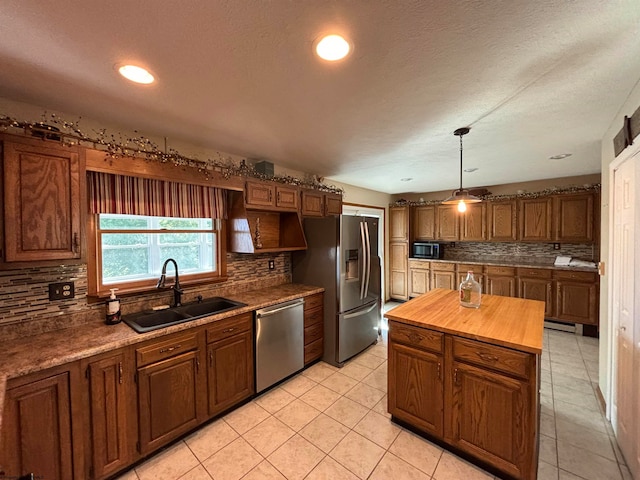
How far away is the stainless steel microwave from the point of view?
533 centimetres

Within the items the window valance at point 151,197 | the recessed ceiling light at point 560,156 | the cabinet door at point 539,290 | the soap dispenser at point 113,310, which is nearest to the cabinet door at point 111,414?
the soap dispenser at point 113,310

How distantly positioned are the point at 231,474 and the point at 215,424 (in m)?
0.54

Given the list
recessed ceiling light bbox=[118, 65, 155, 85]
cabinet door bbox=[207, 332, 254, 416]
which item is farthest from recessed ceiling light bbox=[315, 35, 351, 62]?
cabinet door bbox=[207, 332, 254, 416]

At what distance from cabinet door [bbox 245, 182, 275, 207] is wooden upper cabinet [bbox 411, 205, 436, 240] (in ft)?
12.4

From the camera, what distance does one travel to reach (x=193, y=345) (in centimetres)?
200

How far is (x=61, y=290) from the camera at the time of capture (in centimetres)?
183

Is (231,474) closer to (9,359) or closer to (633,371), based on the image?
(9,359)

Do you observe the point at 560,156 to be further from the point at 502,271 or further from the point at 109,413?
the point at 109,413

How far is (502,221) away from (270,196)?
417cm

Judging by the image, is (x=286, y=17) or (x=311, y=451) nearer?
(x=286, y=17)

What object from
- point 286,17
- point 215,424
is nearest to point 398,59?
point 286,17

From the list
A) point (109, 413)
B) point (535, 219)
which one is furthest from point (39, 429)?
point (535, 219)

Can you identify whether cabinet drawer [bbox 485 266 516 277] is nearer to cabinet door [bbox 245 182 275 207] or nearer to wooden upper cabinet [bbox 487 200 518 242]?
wooden upper cabinet [bbox 487 200 518 242]

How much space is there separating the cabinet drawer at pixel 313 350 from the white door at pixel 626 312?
2443 millimetres
